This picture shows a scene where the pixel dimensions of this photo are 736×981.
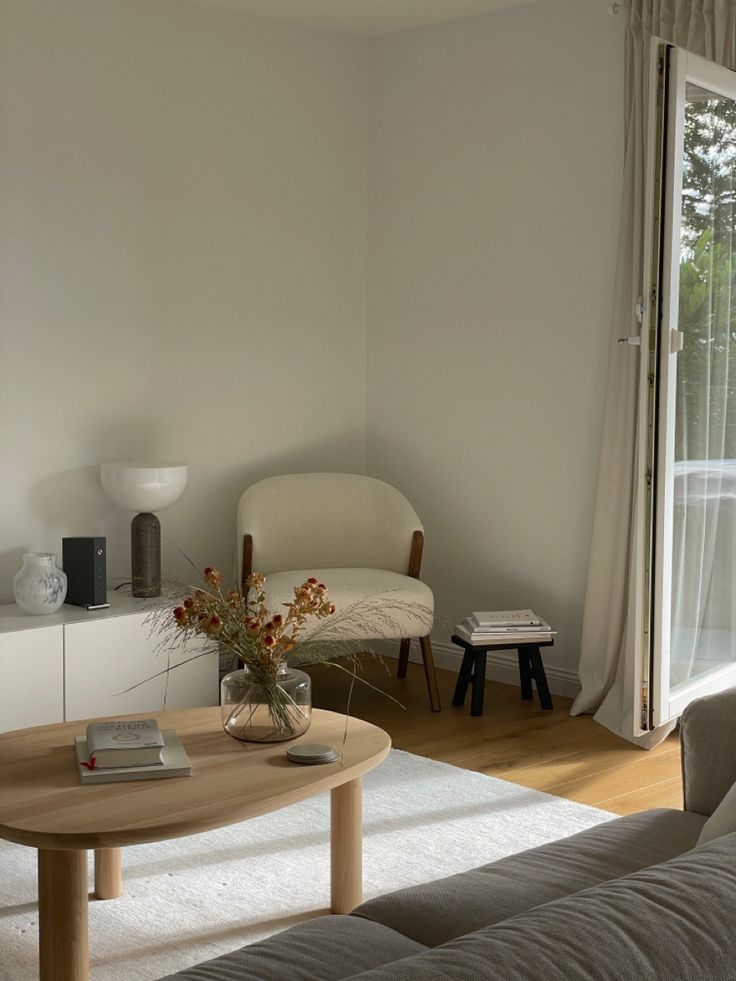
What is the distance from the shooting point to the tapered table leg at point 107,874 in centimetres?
290

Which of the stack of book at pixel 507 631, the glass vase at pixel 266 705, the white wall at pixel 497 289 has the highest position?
the white wall at pixel 497 289

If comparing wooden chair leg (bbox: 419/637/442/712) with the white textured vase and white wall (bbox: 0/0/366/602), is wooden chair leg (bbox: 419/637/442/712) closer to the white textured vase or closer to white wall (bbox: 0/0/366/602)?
white wall (bbox: 0/0/366/602)

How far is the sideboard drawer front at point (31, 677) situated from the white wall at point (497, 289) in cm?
195

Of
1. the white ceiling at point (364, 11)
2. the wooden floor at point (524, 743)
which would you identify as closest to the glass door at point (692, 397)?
the wooden floor at point (524, 743)

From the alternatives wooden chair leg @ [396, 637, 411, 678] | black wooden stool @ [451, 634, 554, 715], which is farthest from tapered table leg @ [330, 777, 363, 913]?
wooden chair leg @ [396, 637, 411, 678]

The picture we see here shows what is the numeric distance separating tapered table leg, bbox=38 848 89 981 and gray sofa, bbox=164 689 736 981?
2.21ft

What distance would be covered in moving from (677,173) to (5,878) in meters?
2.83

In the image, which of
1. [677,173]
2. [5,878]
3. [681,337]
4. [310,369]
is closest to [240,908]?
[5,878]

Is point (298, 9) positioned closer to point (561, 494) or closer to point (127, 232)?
point (127, 232)

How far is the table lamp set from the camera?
4.45m

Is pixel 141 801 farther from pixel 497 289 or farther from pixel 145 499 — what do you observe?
pixel 497 289

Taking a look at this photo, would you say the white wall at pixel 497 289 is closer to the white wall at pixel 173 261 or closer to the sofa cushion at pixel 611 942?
the white wall at pixel 173 261

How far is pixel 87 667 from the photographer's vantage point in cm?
412

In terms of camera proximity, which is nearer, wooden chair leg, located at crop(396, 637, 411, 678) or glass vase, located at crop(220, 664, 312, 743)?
glass vase, located at crop(220, 664, 312, 743)
